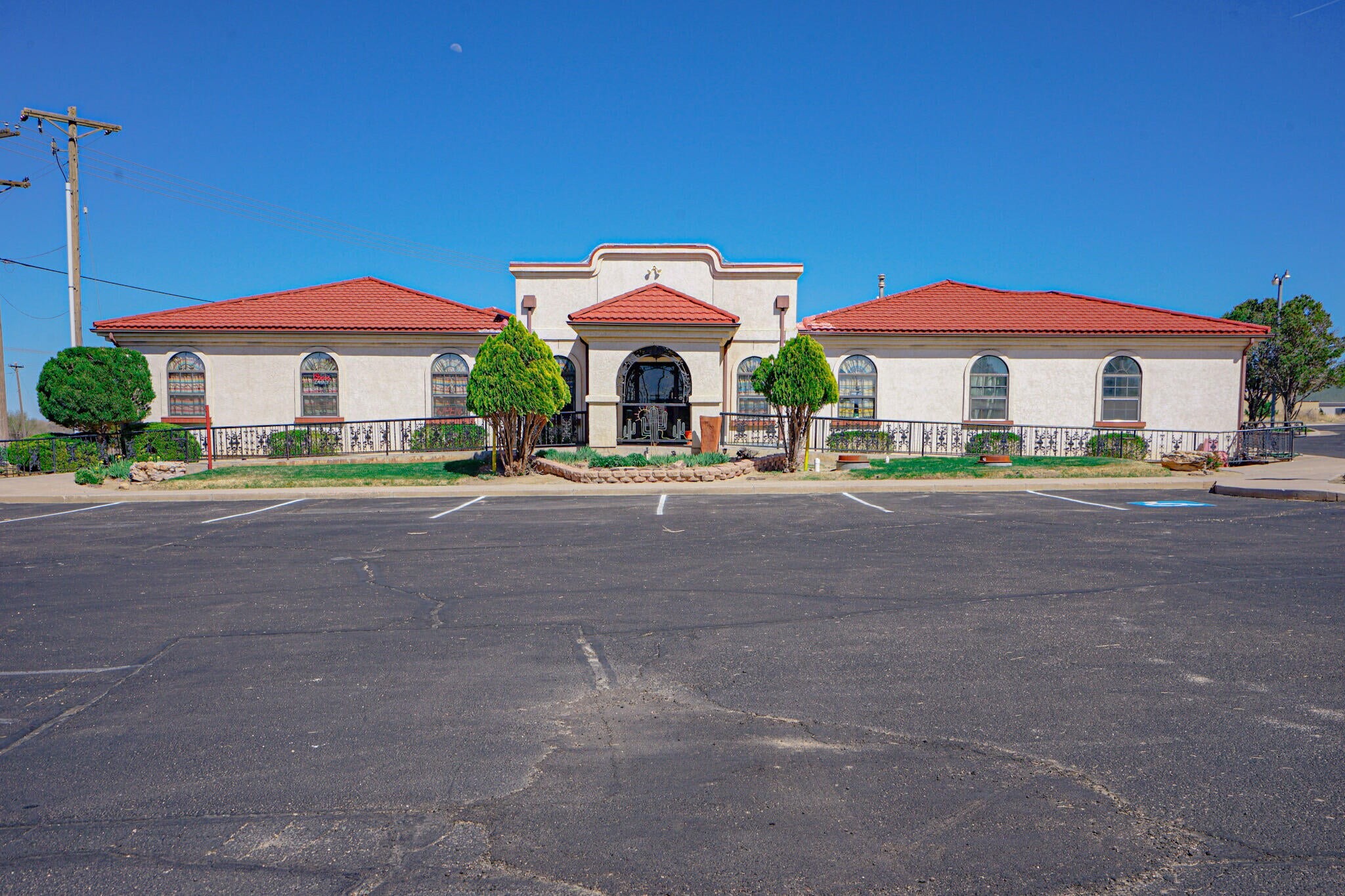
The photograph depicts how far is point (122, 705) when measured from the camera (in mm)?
4664

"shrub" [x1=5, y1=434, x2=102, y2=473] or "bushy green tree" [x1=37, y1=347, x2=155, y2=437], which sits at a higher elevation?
"bushy green tree" [x1=37, y1=347, x2=155, y2=437]

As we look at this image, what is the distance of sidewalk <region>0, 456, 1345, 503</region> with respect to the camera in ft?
51.5

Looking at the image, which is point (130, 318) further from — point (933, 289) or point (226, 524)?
point (933, 289)

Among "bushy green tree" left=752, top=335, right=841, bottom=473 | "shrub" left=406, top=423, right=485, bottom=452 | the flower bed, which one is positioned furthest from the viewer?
"shrub" left=406, top=423, right=485, bottom=452

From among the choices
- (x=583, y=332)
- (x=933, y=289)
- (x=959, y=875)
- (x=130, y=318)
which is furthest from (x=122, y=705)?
(x=933, y=289)

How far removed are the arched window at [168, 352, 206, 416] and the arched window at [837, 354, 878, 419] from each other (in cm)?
2098

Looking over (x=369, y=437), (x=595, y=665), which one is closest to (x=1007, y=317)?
(x=369, y=437)

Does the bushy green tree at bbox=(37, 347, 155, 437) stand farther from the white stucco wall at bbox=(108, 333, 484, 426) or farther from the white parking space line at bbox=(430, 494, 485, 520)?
the white parking space line at bbox=(430, 494, 485, 520)

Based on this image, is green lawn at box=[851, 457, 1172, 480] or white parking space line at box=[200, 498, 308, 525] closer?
white parking space line at box=[200, 498, 308, 525]

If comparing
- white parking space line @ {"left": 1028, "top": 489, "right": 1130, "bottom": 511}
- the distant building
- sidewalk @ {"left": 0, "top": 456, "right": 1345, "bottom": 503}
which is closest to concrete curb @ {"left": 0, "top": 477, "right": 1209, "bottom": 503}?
sidewalk @ {"left": 0, "top": 456, "right": 1345, "bottom": 503}

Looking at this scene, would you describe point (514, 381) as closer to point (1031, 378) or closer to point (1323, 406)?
point (1031, 378)

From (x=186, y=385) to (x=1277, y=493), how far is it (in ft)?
95.7

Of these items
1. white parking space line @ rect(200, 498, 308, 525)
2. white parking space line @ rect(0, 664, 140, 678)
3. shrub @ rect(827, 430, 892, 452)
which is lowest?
white parking space line @ rect(0, 664, 140, 678)

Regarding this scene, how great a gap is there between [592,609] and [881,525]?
586 cm
